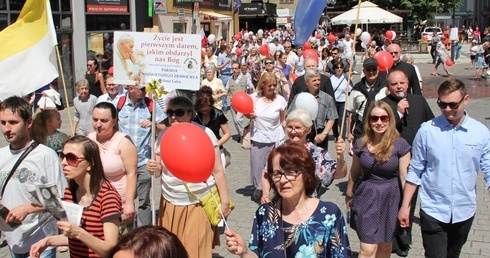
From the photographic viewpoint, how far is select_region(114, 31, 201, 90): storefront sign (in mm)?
5723

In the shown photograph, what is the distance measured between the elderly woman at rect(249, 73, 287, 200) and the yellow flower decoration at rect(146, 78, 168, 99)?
224 centimetres

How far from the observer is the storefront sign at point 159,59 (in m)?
5.72

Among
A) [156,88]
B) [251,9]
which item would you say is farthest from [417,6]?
[156,88]

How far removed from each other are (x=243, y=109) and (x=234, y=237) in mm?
4746

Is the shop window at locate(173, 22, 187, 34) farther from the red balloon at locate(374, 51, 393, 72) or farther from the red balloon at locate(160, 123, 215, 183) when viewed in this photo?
the red balloon at locate(160, 123, 215, 183)

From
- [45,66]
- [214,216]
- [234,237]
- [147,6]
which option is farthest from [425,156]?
[147,6]

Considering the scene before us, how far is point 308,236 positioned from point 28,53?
13.9 feet

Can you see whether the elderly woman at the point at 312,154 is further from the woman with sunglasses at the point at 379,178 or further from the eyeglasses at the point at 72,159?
the eyeglasses at the point at 72,159

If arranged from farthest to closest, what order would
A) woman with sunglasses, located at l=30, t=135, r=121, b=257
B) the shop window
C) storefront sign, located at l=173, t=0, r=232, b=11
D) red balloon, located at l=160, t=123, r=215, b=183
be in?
storefront sign, located at l=173, t=0, r=232, b=11 < the shop window < red balloon, located at l=160, t=123, r=215, b=183 < woman with sunglasses, located at l=30, t=135, r=121, b=257

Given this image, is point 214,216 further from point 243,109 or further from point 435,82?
point 435,82

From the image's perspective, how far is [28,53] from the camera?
245 inches

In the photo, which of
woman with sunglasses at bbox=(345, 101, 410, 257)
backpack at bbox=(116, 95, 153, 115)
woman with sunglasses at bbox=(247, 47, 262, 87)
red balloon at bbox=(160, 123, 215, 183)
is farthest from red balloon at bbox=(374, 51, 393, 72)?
woman with sunglasses at bbox=(247, 47, 262, 87)

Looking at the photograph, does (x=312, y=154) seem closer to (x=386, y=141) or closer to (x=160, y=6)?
(x=386, y=141)

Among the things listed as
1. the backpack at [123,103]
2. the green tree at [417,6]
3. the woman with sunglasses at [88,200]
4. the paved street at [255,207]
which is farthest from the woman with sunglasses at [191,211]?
the green tree at [417,6]
